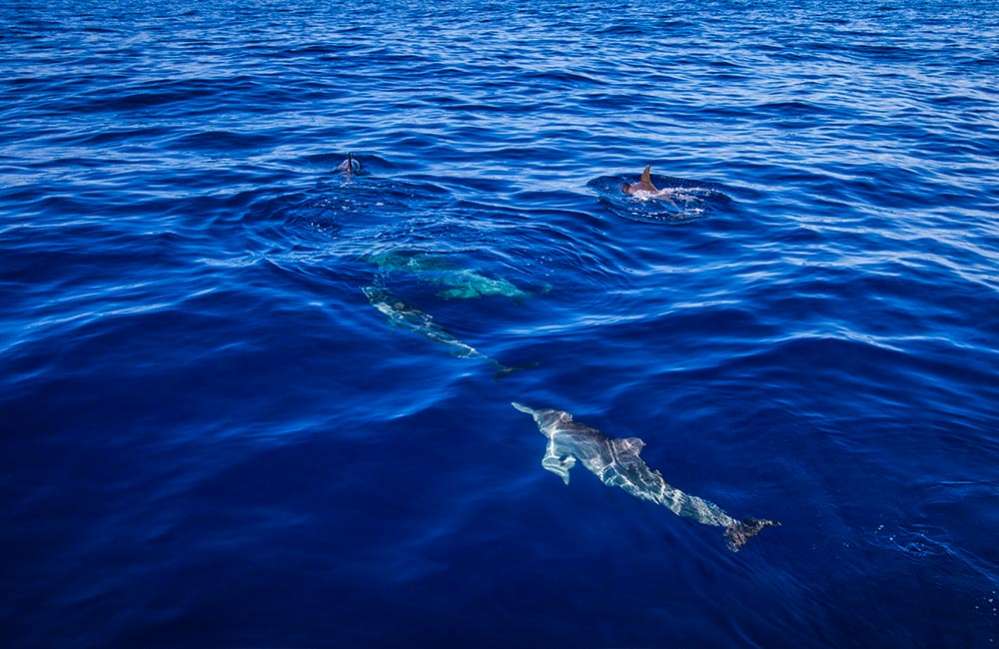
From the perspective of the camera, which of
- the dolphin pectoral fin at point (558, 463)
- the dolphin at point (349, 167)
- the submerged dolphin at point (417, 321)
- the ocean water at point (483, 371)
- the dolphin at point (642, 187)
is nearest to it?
the ocean water at point (483, 371)

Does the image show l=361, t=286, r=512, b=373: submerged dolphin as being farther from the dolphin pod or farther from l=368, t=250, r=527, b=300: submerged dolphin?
l=368, t=250, r=527, b=300: submerged dolphin

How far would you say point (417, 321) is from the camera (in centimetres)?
1065

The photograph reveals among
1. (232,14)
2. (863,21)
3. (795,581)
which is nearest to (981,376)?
(795,581)

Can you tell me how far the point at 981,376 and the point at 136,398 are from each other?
974cm

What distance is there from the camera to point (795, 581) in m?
6.58

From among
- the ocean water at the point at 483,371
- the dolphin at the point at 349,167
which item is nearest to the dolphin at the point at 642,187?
the ocean water at the point at 483,371

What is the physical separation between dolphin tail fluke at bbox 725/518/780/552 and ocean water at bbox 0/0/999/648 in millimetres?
114

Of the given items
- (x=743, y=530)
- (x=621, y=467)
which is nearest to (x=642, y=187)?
(x=621, y=467)

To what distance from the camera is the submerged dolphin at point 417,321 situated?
9953 mm

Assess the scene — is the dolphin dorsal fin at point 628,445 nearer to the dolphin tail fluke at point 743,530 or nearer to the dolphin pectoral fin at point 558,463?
the dolphin pectoral fin at point 558,463

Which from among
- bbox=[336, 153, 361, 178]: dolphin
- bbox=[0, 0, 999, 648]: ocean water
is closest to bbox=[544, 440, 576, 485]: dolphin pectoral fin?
bbox=[0, 0, 999, 648]: ocean water

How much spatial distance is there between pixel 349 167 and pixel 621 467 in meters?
9.76

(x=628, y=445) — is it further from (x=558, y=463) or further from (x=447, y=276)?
(x=447, y=276)

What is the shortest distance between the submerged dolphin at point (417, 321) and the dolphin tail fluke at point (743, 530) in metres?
3.38
